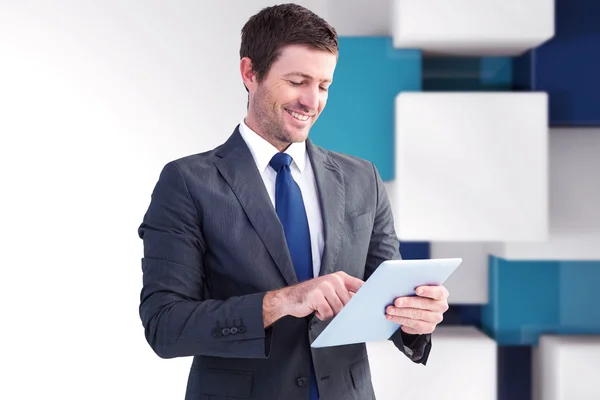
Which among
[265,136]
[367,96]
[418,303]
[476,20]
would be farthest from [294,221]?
[476,20]

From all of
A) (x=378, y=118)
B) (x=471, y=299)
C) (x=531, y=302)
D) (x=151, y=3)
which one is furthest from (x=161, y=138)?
(x=531, y=302)

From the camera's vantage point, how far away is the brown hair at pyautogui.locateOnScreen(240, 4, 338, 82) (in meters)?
1.45

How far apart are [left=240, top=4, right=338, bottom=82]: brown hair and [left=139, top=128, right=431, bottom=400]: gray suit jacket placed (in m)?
0.20

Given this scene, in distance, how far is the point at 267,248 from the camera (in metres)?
1.39

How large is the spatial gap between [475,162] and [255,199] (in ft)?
4.98

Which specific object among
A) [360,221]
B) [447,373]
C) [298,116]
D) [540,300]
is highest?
[298,116]

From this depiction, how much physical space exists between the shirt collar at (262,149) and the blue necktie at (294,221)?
1.1 inches

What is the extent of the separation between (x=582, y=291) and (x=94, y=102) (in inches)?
88.5

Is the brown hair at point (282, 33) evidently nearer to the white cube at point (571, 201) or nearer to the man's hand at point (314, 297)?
the man's hand at point (314, 297)

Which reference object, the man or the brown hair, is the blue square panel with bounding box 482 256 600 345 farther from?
the brown hair

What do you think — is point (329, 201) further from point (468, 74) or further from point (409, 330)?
point (468, 74)

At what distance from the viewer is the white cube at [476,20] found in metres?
2.68

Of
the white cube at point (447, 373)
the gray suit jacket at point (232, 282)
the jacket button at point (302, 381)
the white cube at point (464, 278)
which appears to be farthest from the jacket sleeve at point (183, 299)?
the white cube at point (464, 278)

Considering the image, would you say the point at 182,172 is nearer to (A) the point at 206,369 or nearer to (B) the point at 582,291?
(A) the point at 206,369
